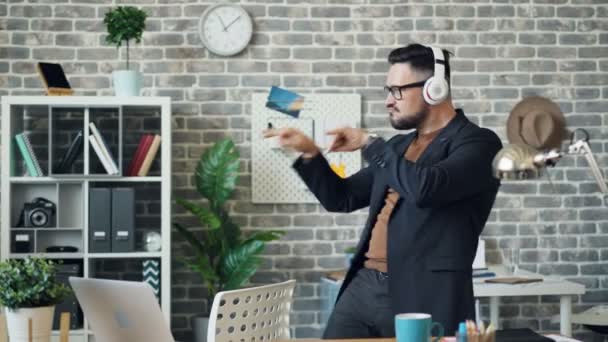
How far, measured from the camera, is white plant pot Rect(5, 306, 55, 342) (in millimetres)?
2861

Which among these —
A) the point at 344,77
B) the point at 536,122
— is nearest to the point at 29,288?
the point at 344,77

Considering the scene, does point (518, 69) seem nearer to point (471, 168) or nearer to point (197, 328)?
point (197, 328)

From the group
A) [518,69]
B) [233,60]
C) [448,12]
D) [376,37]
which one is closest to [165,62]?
[233,60]

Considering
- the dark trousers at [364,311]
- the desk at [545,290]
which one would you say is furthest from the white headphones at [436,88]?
the desk at [545,290]

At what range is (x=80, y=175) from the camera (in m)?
5.15

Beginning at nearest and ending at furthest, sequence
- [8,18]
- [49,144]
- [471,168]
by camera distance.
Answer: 1. [471,168]
2. [49,144]
3. [8,18]

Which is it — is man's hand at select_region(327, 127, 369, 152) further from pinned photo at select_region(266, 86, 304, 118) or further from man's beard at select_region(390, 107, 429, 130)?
pinned photo at select_region(266, 86, 304, 118)

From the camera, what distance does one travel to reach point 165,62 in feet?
18.4

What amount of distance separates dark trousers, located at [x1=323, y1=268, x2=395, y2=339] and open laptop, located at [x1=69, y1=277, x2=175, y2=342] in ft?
2.09

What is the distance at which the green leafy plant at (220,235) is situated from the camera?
523 centimetres

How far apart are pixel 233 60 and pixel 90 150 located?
3.34 feet

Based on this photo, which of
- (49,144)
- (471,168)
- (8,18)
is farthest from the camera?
(8,18)

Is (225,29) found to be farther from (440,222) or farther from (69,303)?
(440,222)

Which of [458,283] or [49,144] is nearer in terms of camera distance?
[458,283]
